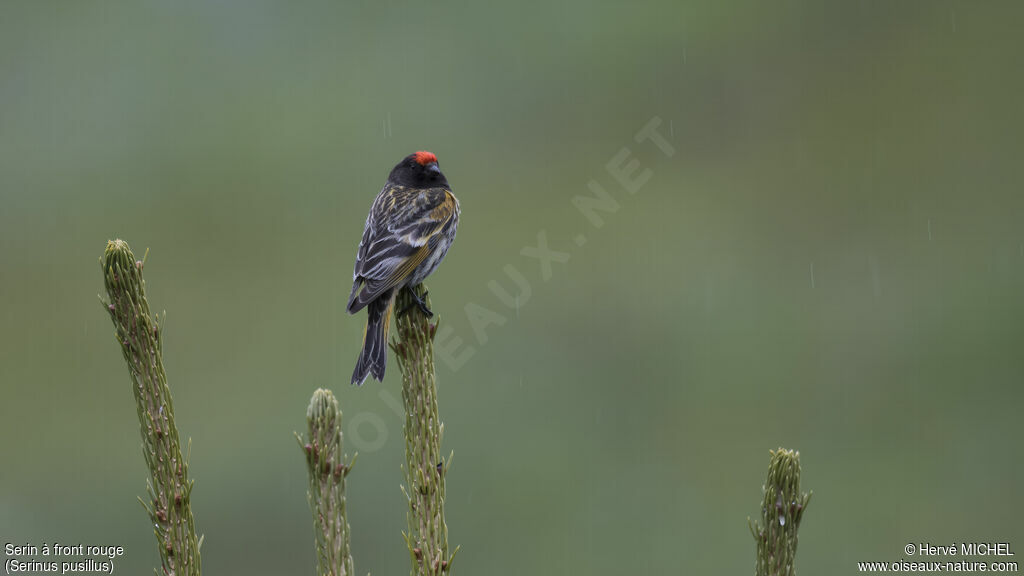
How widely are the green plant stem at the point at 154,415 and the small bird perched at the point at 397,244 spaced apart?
1242 millimetres

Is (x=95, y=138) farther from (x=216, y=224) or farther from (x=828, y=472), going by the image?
(x=828, y=472)

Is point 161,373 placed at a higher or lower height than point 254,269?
lower

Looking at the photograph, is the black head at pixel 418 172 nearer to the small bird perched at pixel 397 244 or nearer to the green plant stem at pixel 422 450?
the small bird perched at pixel 397 244

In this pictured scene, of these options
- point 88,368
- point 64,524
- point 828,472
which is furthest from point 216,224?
point 828,472

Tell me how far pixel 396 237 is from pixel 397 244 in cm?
11

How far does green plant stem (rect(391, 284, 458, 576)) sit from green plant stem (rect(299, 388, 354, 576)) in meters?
0.24

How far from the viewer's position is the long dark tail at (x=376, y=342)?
438 centimetres

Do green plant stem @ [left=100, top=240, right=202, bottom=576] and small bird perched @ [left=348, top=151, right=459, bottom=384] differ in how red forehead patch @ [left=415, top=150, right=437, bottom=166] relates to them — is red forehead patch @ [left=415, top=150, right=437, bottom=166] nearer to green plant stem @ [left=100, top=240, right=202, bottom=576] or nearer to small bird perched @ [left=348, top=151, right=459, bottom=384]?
small bird perched @ [left=348, top=151, right=459, bottom=384]

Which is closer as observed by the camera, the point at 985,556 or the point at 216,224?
the point at 985,556

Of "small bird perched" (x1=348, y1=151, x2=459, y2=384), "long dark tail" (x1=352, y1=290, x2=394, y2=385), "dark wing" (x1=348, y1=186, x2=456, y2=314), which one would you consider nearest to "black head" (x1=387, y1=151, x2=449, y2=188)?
"small bird perched" (x1=348, y1=151, x2=459, y2=384)

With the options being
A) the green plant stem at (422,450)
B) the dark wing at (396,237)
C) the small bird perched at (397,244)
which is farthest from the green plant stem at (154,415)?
the dark wing at (396,237)

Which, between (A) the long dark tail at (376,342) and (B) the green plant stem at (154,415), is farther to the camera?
(A) the long dark tail at (376,342)

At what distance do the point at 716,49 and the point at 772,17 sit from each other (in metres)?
2.11

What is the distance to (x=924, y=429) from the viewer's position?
12.8 metres
